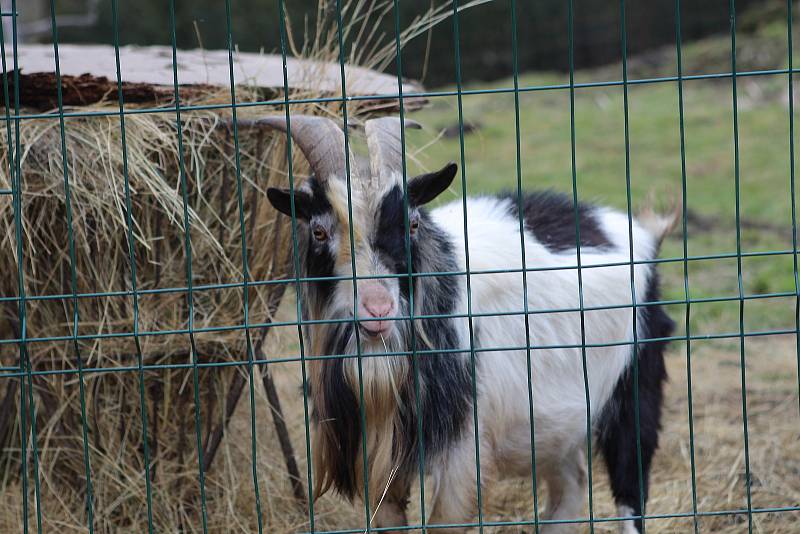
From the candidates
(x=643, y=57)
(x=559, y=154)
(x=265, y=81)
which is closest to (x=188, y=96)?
(x=265, y=81)

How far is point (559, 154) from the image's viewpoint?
11.6m

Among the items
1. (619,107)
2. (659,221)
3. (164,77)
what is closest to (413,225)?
(164,77)

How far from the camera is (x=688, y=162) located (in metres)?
11.1

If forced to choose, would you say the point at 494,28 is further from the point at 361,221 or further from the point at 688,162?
the point at 361,221

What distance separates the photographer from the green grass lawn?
25.5 ft

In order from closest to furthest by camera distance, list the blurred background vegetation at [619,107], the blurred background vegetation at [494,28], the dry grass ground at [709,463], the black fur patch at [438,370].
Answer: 1. the black fur patch at [438,370]
2. the dry grass ground at [709,463]
3. the blurred background vegetation at [619,107]
4. the blurred background vegetation at [494,28]

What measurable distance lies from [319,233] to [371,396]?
0.61m

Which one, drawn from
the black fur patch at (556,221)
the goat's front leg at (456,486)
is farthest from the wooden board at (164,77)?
the goat's front leg at (456,486)

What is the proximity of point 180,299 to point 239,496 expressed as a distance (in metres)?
0.93

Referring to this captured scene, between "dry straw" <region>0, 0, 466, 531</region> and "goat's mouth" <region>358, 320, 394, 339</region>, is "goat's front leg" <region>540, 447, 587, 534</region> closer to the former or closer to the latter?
"dry straw" <region>0, 0, 466, 531</region>

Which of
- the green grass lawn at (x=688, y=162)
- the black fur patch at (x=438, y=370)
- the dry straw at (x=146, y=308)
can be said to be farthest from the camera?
the green grass lawn at (x=688, y=162)

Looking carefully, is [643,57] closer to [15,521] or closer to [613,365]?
[613,365]

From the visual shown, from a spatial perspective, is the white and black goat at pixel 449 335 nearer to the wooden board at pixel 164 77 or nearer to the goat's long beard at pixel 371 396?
the goat's long beard at pixel 371 396

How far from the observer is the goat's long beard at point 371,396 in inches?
138
